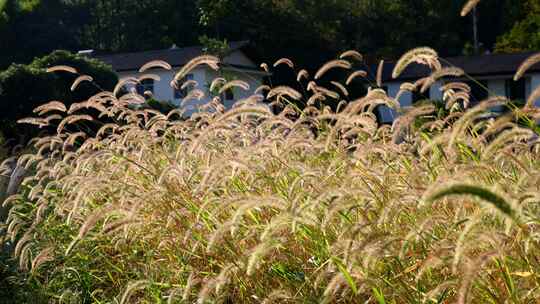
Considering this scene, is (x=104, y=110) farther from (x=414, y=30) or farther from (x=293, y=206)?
(x=414, y=30)

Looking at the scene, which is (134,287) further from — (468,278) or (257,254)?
(468,278)

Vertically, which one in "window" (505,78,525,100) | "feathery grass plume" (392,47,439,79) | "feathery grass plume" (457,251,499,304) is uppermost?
"feathery grass plume" (392,47,439,79)

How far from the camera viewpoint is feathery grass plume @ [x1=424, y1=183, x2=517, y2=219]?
161 cm

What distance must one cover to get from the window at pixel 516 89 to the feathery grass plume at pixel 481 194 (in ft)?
109

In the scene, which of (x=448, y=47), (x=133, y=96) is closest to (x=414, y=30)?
(x=448, y=47)

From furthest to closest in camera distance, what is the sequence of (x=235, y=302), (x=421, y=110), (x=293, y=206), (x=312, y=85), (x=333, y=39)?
(x=333, y=39)
(x=312, y=85)
(x=235, y=302)
(x=421, y=110)
(x=293, y=206)

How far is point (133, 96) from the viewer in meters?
5.90

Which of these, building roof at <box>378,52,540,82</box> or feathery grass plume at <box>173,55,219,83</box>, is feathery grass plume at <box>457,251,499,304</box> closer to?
feathery grass plume at <box>173,55,219,83</box>

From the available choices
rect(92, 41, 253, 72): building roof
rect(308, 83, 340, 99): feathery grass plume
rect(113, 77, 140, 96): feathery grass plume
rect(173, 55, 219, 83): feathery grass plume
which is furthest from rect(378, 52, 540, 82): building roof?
rect(173, 55, 219, 83): feathery grass plume


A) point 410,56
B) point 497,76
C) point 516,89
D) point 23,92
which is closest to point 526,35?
point 516,89

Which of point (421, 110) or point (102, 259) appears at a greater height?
point (421, 110)

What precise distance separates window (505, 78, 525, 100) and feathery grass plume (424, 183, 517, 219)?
3327 centimetres

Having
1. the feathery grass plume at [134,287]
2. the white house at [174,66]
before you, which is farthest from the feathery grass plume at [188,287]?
the white house at [174,66]

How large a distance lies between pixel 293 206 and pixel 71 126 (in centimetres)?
1325
